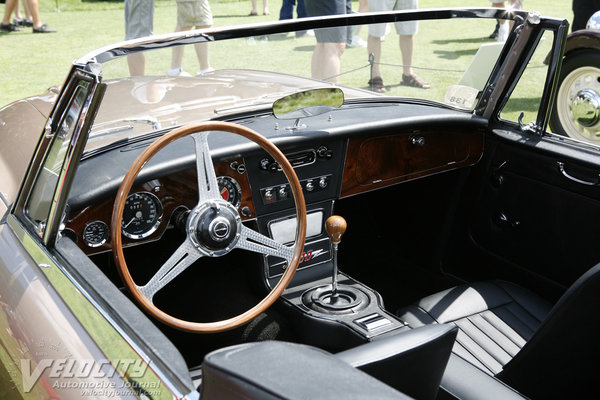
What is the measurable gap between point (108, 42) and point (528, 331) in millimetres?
8815

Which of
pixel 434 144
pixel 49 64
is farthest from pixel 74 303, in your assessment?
pixel 49 64

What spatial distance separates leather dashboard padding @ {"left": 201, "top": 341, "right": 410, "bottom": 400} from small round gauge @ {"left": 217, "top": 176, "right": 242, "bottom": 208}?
1419 mm

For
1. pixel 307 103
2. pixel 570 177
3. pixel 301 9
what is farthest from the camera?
pixel 301 9

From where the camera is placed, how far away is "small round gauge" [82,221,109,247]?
215 cm

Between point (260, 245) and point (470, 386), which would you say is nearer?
point (470, 386)

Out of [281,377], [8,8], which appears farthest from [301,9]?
[281,377]

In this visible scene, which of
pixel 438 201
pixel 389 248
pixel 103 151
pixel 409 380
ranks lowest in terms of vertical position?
pixel 389 248

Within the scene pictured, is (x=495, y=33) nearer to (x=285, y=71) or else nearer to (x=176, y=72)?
(x=285, y=71)

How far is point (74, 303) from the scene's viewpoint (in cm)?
156

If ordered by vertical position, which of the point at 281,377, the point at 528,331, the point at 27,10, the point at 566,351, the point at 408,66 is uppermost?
the point at 408,66

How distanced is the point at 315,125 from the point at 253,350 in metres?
1.68

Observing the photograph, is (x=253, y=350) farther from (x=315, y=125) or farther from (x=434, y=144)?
(x=434, y=144)

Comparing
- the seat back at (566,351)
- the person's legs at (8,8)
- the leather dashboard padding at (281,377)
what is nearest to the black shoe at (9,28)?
the person's legs at (8,8)

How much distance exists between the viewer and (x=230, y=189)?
251 cm
